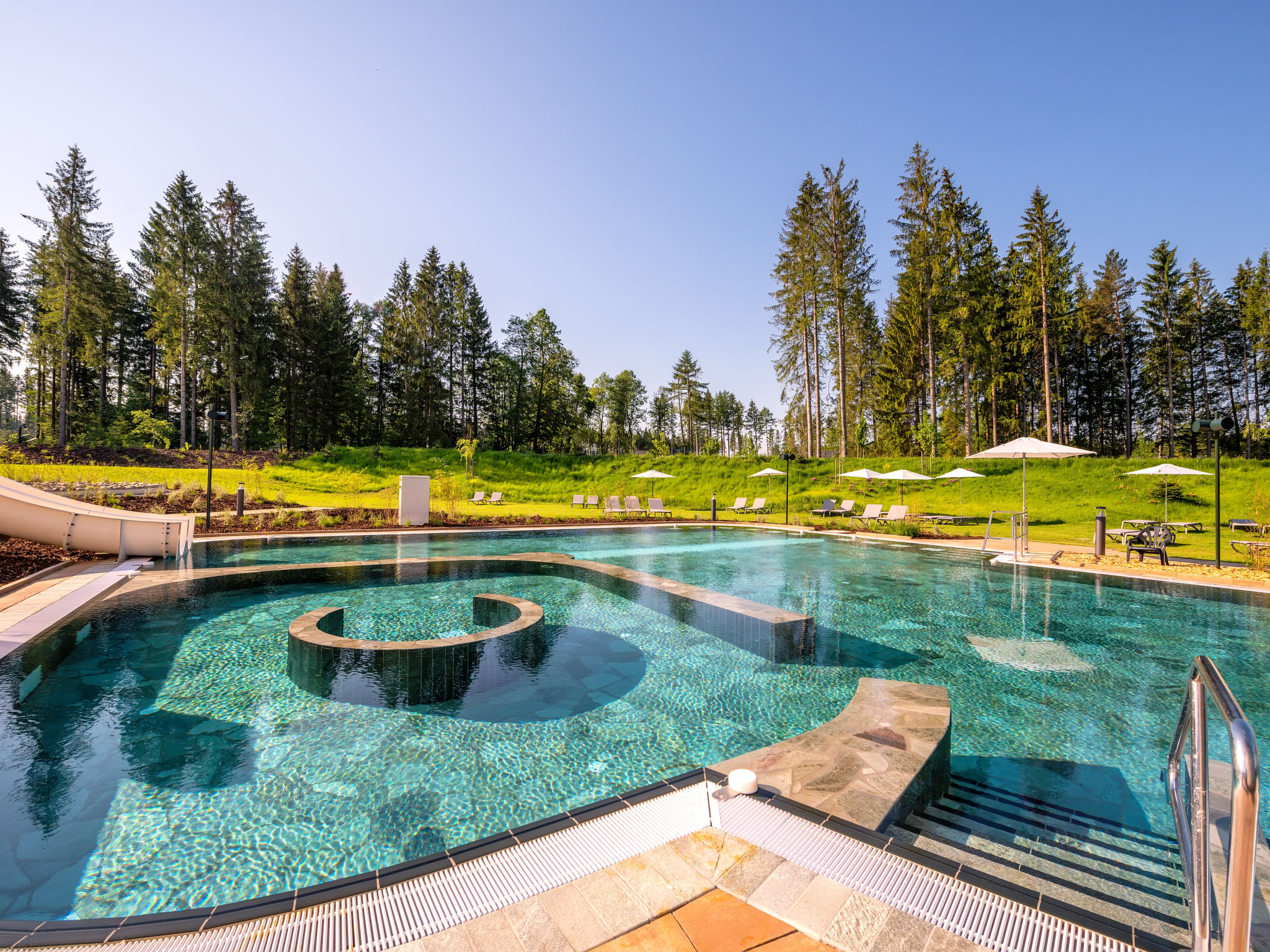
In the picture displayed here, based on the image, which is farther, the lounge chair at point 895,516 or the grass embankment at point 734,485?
the grass embankment at point 734,485

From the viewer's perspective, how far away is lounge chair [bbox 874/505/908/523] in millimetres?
16656

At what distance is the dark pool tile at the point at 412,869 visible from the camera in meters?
1.84

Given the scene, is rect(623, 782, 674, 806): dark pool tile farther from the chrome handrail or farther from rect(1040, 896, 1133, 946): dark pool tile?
the chrome handrail

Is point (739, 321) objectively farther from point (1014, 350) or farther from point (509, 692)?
point (509, 692)

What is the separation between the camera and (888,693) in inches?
139

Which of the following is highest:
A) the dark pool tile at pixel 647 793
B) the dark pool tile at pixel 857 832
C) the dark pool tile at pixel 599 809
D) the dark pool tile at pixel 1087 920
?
the dark pool tile at pixel 1087 920

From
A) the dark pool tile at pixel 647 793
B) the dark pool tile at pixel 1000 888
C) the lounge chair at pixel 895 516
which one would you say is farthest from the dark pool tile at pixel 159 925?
the lounge chair at pixel 895 516

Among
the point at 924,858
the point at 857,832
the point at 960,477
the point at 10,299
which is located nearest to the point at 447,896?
the point at 857,832

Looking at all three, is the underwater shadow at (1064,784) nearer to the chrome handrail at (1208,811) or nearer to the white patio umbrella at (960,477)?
the chrome handrail at (1208,811)

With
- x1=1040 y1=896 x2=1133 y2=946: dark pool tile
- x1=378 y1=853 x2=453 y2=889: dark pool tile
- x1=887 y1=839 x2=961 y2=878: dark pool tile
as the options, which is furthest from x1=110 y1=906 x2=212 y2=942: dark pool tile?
x1=1040 y1=896 x2=1133 y2=946: dark pool tile

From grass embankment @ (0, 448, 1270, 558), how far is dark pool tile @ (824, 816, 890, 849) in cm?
1248

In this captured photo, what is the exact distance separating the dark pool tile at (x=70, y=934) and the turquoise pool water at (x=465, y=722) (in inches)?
20.0

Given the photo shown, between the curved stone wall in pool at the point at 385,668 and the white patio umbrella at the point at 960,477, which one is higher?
the white patio umbrella at the point at 960,477

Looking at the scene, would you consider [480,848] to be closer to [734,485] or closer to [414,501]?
[414,501]
